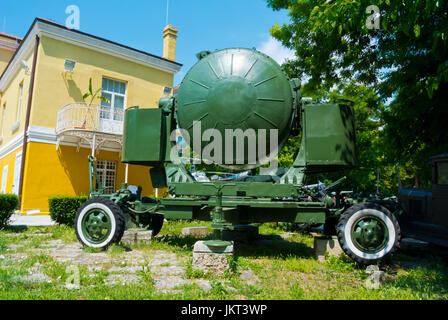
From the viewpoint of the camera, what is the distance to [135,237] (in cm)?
642

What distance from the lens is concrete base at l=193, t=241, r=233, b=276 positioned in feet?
14.0

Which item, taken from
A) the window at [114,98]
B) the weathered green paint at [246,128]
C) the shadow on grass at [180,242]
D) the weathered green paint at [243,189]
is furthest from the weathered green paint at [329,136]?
the window at [114,98]

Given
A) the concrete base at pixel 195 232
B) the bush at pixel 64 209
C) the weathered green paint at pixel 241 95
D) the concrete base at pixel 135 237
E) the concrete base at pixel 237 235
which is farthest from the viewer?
the bush at pixel 64 209

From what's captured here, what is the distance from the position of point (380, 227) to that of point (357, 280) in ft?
3.47

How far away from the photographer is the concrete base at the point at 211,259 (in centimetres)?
427

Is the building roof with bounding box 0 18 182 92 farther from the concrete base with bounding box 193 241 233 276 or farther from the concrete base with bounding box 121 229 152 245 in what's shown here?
the concrete base with bounding box 193 241 233 276

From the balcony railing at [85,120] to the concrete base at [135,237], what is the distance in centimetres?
863

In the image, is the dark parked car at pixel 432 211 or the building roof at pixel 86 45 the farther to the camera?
the building roof at pixel 86 45

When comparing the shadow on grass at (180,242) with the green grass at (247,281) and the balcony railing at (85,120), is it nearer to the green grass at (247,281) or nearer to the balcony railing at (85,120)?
the green grass at (247,281)

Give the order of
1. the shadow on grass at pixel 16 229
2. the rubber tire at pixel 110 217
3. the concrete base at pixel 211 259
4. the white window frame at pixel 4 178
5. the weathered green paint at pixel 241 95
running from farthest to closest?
the white window frame at pixel 4 178 < the shadow on grass at pixel 16 229 < the rubber tire at pixel 110 217 < the weathered green paint at pixel 241 95 < the concrete base at pixel 211 259

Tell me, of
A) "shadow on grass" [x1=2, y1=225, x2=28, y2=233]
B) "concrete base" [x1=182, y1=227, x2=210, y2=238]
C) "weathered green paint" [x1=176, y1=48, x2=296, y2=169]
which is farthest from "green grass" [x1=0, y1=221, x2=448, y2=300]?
"shadow on grass" [x1=2, y1=225, x2=28, y2=233]
